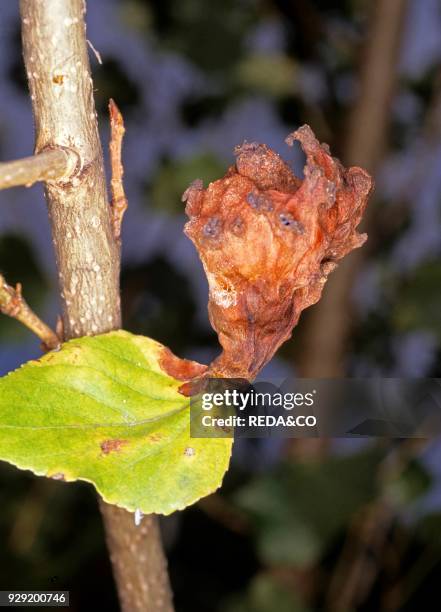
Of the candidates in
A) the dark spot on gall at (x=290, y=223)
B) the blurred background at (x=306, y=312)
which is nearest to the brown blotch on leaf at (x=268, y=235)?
the dark spot on gall at (x=290, y=223)

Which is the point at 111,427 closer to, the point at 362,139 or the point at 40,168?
the point at 40,168

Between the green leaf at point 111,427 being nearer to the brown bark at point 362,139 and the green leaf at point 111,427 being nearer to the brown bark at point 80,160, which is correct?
the brown bark at point 80,160

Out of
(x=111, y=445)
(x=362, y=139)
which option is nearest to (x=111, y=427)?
(x=111, y=445)

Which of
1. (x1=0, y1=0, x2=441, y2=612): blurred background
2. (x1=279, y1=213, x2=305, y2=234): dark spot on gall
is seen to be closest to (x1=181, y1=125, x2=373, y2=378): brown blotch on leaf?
(x1=279, y1=213, x2=305, y2=234): dark spot on gall

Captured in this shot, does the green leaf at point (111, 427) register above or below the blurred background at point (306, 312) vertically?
below

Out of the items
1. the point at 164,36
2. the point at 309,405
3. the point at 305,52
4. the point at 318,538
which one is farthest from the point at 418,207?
the point at 309,405

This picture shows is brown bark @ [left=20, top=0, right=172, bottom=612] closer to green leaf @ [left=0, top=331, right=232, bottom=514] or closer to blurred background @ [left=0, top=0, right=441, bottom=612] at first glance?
green leaf @ [left=0, top=331, right=232, bottom=514]

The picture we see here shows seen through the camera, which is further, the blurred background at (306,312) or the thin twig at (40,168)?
the blurred background at (306,312)
